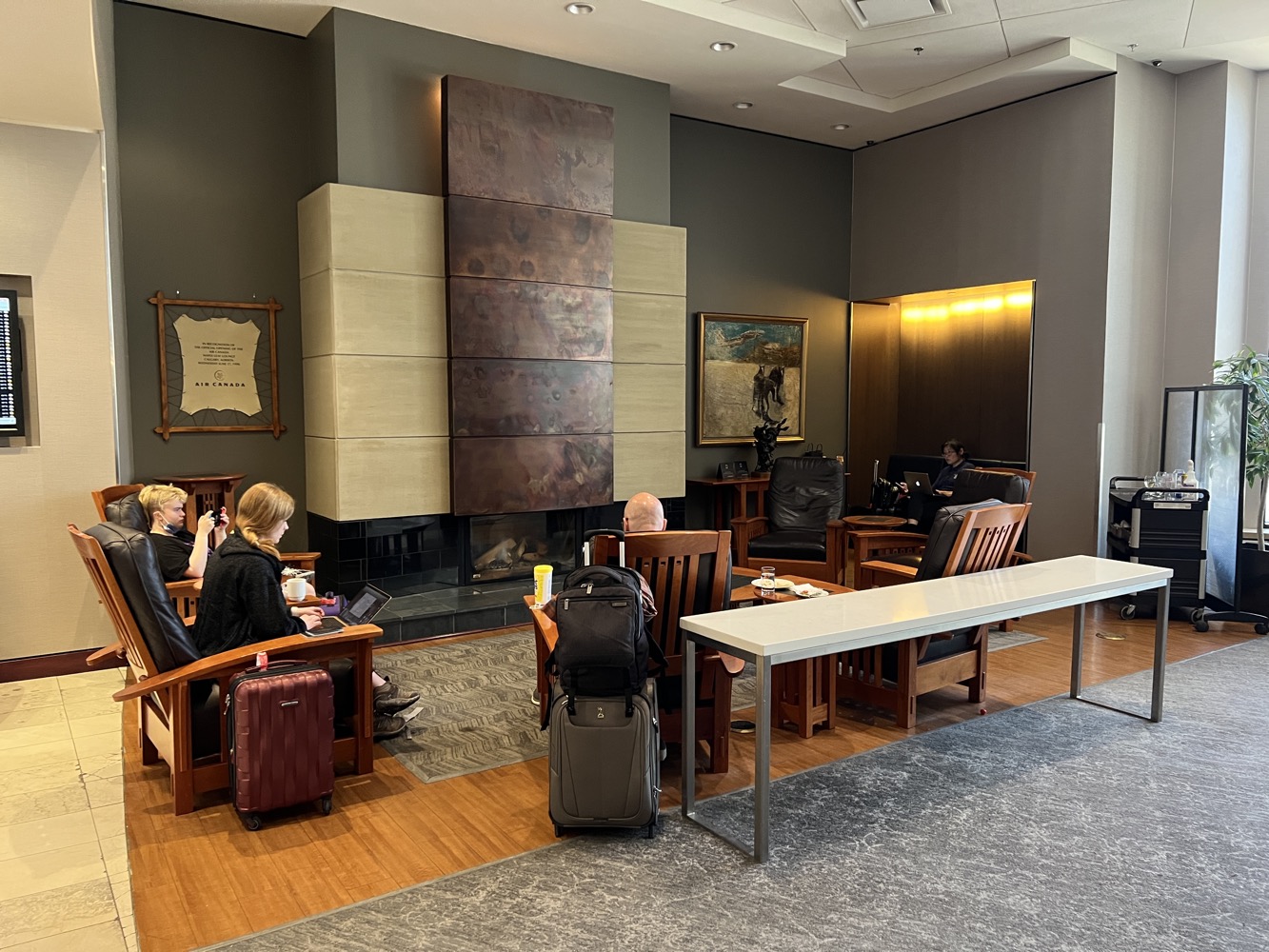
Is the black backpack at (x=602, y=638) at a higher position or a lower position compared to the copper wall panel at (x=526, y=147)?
lower

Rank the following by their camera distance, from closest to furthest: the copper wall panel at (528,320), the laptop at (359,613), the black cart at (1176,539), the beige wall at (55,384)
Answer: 1. the laptop at (359,613)
2. the beige wall at (55,384)
3. the copper wall panel at (528,320)
4. the black cart at (1176,539)

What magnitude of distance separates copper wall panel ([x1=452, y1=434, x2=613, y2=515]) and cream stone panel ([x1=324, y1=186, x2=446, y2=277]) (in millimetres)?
1189

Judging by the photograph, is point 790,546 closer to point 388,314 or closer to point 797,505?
point 797,505

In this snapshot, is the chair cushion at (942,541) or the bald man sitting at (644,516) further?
the chair cushion at (942,541)

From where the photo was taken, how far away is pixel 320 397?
231 inches

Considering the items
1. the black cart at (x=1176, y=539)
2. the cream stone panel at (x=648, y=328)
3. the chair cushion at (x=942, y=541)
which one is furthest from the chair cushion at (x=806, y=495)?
the chair cushion at (x=942, y=541)

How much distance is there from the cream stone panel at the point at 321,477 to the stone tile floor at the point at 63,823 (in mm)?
1618

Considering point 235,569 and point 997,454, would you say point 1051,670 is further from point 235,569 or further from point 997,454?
point 235,569

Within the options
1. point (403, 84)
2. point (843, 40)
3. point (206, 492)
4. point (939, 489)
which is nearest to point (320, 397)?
point (206, 492)

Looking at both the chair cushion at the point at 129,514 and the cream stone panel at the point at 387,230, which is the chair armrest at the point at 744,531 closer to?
the cream stone panel at the point at 387,230

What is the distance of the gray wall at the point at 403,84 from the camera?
5.63 meters

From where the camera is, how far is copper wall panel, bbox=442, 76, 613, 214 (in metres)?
5.81

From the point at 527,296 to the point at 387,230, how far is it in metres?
0.98

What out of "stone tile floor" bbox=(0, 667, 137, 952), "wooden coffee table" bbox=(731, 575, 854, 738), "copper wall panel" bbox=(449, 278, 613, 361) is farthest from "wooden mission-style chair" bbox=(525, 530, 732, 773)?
"copper wall panel" bbox=(449, 278, 613, 361)
